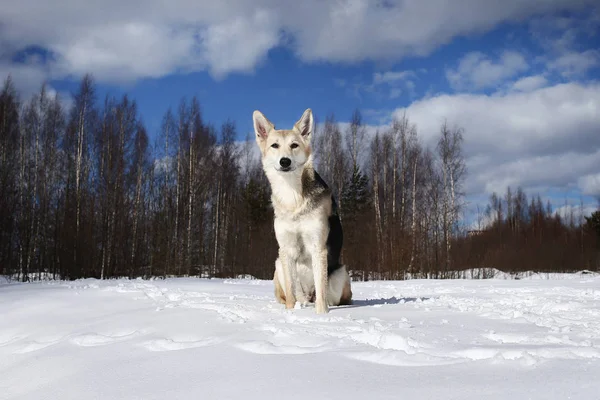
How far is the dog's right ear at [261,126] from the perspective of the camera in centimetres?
477

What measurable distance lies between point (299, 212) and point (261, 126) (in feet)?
3.56

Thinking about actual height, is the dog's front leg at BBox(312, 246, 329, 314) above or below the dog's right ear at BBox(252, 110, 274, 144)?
below

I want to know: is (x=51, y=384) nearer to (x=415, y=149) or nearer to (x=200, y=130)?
(x=200, y=130)

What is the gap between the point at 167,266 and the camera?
1731cm

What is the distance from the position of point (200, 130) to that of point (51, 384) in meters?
22.5

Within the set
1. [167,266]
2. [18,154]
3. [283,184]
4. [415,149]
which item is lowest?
[167,266]

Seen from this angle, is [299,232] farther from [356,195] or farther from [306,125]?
[356,195]

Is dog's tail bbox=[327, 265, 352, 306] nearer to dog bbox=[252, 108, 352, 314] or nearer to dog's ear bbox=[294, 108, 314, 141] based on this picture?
dog bbox=[252, 108, 352, 314]

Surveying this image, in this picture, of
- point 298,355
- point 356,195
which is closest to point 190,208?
point 356,195

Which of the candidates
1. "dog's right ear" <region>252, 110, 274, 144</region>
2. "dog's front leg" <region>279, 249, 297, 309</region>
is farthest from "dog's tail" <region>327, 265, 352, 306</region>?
"dog's right ear" <region>252, 110, 274, 144</region>

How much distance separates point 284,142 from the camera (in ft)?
14.9

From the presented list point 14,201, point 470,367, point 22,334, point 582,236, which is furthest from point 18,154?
point 582,236

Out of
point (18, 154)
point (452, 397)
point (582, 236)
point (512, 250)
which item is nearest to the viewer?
point (452, 397)

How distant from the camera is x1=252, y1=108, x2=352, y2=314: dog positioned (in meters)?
4.46
